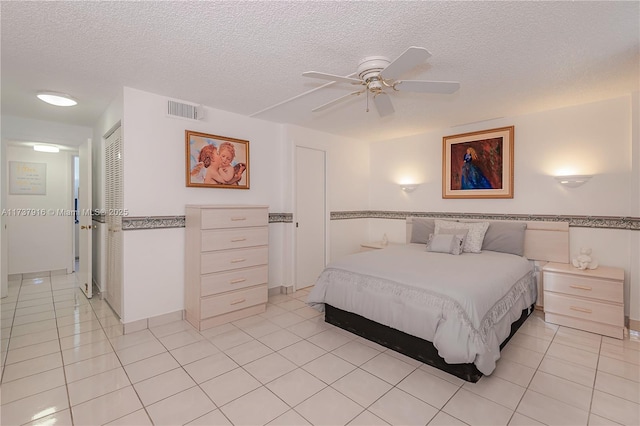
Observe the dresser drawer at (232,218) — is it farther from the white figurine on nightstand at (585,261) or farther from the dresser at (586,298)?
the white figurine on nightstand at (585,261)

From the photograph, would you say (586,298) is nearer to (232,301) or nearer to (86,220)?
(232,301)

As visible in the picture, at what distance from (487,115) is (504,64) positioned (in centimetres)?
158

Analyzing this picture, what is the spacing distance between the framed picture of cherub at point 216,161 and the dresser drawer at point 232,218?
0.55 m

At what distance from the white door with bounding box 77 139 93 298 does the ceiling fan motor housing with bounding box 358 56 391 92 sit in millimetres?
3732

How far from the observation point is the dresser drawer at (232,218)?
10.3 ft

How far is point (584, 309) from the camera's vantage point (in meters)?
3.06

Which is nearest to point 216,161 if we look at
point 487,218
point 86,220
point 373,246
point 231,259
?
point 231,259

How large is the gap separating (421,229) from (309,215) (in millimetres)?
1737

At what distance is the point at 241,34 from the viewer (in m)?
2.05

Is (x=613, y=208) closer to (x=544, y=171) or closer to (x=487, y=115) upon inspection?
(x=544, y=171)

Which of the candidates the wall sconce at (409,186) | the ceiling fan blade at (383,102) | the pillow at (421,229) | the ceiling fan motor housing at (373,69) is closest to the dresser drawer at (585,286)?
the pillow at (421,229)

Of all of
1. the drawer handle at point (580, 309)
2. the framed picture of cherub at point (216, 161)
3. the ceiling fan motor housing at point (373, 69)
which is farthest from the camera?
the framed picture of cherub at point (216, 161)

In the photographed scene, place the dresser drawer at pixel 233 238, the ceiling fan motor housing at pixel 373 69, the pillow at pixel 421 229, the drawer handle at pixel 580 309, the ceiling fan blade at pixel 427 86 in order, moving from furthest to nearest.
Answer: the pillow at pixel 421 229 < the dresser drawer at pixel 233 238 < the drawer handle at pixel 580 309 < the ceiling fan motor housing at pixel 373 69 < the ceiling fan blade at pixel 427 86

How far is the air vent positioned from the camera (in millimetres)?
3295
